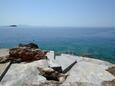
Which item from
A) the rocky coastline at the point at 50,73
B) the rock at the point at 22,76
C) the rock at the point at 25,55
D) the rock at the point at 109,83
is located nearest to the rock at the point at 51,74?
the rocky coastline at the point at 50,73

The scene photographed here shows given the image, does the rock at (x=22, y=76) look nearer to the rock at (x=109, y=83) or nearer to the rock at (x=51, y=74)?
the rock at (x=51, y=74)

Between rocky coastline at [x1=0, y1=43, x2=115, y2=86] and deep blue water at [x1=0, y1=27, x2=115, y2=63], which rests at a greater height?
rocky coastline at [x1=0, y1=43, x2=115, y2=86]

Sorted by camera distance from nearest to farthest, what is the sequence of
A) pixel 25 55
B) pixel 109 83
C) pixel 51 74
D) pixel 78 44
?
pixel 109 83, pixel 51 74, pixel 25 55, pixel 78 44

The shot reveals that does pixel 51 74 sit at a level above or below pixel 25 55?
below

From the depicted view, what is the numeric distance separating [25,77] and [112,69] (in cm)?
442

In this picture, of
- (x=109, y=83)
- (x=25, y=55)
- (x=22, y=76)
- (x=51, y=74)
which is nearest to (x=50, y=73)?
(x=51, y=74)

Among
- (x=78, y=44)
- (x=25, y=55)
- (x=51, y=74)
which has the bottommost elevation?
(x=78, y=44)

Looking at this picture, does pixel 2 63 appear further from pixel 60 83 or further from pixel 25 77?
pixel 60 83

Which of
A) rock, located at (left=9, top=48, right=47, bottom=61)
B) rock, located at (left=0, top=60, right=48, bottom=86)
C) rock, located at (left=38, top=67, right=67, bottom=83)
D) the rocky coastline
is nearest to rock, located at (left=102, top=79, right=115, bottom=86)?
the rocky coastline

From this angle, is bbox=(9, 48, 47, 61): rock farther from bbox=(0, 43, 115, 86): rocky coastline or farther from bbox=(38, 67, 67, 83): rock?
bbox=(38, 67, 67, 83): rock

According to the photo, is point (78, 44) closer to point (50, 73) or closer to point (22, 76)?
point (50, 73)

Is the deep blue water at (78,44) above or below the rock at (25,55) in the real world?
below

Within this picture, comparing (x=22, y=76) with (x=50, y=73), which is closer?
(x=22, y=76)

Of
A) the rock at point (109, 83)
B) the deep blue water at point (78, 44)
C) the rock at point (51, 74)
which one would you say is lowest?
the deep blue water at point (78, 44)
